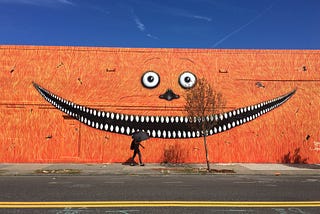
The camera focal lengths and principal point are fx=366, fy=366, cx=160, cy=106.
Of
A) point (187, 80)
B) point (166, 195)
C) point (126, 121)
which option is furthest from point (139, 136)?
point (166, 195)

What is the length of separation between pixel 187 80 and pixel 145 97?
7.54 feet

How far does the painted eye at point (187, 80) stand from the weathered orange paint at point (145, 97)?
0.85ft

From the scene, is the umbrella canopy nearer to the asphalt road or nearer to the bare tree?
the bare tree

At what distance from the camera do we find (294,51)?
19078mm

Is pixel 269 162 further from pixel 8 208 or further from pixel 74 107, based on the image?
pixel 8 208

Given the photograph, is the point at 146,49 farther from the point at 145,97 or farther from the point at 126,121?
the point at 126,121

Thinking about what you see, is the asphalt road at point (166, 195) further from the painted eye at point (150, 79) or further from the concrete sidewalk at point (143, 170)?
the painted eye at point (150, 79)

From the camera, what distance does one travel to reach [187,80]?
60.7 feet

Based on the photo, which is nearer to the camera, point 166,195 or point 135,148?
point 166,195

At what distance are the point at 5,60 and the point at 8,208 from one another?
512 inches

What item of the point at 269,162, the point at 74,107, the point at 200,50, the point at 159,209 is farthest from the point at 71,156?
the point at 159,209

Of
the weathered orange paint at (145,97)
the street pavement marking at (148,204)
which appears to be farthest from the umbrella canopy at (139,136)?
the street pavement marking at (148,204)

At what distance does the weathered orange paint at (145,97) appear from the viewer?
18000 millimetres

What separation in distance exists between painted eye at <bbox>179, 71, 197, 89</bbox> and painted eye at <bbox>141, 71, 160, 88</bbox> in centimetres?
121
